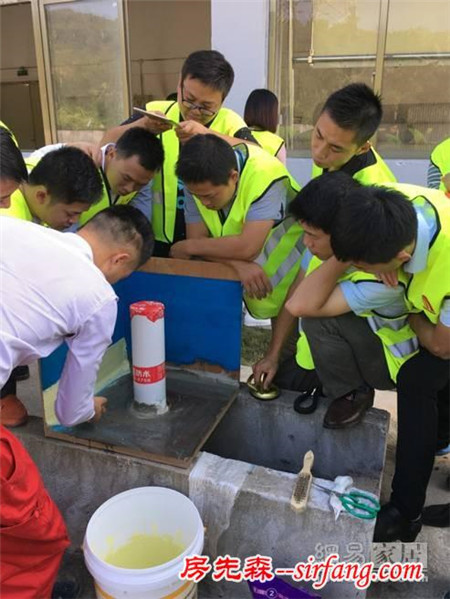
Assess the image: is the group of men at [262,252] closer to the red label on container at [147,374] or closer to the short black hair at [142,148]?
the short black hair at [142,148]

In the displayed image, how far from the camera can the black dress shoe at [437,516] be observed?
1.95 m

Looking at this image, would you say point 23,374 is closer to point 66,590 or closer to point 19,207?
point 19,207

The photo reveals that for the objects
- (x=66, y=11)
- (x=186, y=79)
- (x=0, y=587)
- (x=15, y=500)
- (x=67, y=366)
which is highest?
(x=66, y=11)

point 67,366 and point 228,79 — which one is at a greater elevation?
point 228,79

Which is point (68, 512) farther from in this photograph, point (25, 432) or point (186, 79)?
point (186, 79)

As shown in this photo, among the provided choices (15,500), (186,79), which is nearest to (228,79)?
(186,79)

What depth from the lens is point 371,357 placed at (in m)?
2.00

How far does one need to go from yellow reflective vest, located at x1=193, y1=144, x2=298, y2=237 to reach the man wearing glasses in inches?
6.6

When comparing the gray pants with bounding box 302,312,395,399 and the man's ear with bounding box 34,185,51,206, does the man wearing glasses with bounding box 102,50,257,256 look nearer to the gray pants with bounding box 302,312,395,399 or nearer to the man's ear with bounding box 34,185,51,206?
the man's ear with bounding box 34,185,51,206

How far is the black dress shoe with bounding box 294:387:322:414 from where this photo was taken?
2084 mm

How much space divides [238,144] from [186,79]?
0.43m

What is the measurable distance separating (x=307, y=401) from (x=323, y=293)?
516mm

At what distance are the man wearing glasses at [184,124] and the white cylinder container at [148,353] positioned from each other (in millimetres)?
613

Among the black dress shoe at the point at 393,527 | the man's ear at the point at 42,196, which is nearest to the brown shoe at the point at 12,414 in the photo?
the man's ear at the point at 42,196
